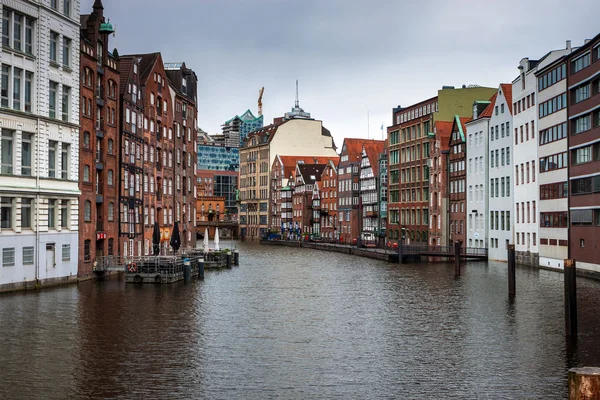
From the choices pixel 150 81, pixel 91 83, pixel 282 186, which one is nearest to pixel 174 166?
pixel 150 81

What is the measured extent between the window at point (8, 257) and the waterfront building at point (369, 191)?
88759 mm

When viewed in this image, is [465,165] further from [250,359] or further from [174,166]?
[250,359]

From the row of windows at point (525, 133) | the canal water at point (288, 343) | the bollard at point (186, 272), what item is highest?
the row of windows at point (525, 133)

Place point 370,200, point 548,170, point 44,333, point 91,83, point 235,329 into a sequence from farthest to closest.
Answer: point 370,200, point 548,170, point 91,83, point 235,329, point 44,333

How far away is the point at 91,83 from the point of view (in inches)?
2343

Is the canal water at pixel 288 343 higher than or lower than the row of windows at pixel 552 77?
lower

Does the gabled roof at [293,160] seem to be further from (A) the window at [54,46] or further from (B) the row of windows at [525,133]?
(A) the window at [54,46]

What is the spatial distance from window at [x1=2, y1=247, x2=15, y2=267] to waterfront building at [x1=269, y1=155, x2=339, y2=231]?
5412 inches

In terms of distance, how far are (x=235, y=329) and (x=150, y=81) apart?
2007 inches

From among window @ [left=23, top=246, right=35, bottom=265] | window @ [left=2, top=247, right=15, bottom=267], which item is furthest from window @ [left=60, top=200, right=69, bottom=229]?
window @ [left=2, top=247, right=15, bottom=267]

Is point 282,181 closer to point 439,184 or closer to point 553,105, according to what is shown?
point 439,184

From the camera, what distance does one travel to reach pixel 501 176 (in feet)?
299

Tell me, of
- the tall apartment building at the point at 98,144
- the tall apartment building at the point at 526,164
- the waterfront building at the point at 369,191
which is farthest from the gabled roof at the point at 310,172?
the tall apartment building at the point at 98,144

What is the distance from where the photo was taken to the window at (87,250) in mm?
58594
